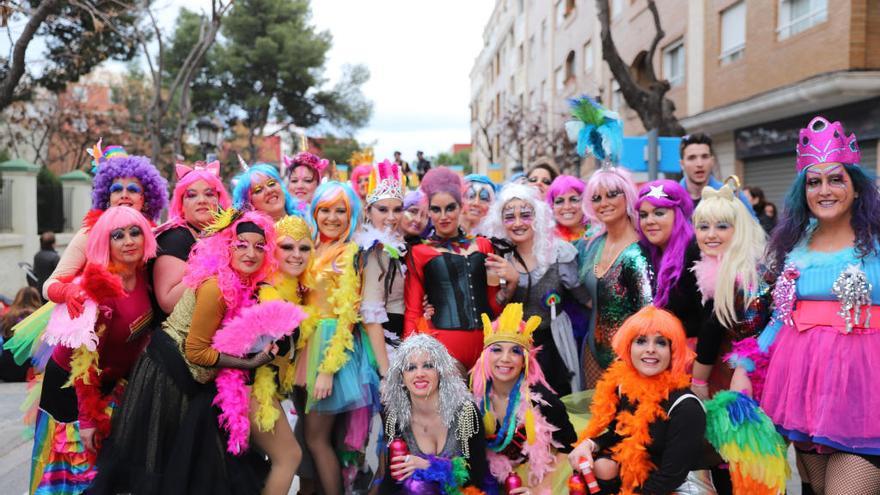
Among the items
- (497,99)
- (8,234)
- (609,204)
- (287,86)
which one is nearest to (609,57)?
(609,204)

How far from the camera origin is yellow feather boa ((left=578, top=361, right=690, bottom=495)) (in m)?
3.26

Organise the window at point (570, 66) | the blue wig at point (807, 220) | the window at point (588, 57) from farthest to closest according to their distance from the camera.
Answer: the window at point (570, 66), the window at point (588, 57), the blue wig at point (807, 220)

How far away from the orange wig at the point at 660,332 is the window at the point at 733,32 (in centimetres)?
1229

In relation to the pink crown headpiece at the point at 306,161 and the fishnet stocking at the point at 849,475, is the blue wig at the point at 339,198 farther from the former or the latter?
the fishnet stocking at the point at 849,475

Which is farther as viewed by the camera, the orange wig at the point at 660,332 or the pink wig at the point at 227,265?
→ the pink wig at the point at 227,265

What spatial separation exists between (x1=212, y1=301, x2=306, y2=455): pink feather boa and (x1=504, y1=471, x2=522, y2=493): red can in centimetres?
138

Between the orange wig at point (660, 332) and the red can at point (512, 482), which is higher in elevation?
the orange wig at point (660, 332)

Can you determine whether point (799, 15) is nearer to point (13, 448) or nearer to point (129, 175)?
point (129, 175)

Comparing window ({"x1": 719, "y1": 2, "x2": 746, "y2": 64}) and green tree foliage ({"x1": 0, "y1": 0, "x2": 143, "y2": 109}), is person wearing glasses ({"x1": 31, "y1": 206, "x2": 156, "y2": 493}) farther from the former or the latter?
window ({"x1": 719, "y1": 2, "x2": 746, "y2": 64})

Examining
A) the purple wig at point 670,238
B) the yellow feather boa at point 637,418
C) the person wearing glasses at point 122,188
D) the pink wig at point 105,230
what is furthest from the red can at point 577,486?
the person wearing glasses at point 122,188

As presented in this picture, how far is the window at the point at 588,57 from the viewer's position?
24.2m

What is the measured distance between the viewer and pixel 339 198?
406 centimetres

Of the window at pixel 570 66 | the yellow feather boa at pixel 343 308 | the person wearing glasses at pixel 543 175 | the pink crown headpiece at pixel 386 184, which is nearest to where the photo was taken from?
the yellow feather boa at pixel 343 308

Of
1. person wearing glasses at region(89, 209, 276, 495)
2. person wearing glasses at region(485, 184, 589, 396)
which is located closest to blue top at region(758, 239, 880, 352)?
person wearing glasses at region(485, 184, 589, 396)
